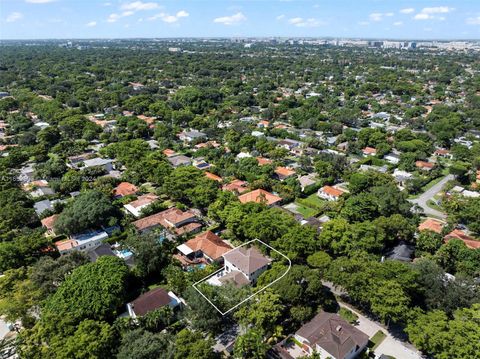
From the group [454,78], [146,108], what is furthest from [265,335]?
[454,78]

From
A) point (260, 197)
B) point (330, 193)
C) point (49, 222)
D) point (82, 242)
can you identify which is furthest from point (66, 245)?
point (330, 193)

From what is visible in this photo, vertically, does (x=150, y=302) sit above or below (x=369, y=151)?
below

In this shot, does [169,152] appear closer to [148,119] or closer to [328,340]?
[148,119]

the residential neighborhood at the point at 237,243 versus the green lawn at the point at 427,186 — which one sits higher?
the residential neighborhood at the point at 237,243

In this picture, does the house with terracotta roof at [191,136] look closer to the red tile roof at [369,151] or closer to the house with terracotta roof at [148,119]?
the house with terracotta roof at [148,119]

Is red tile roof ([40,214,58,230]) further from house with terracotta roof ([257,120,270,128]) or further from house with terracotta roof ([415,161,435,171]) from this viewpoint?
house with terracotta roof ([415,161,435,171])

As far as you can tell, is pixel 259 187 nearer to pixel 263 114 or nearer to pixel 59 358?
pixel 59 358

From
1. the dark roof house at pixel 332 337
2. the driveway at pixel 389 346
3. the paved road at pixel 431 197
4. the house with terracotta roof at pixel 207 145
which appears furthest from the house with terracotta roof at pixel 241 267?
the house with terracotta roof at pixel 207 145
